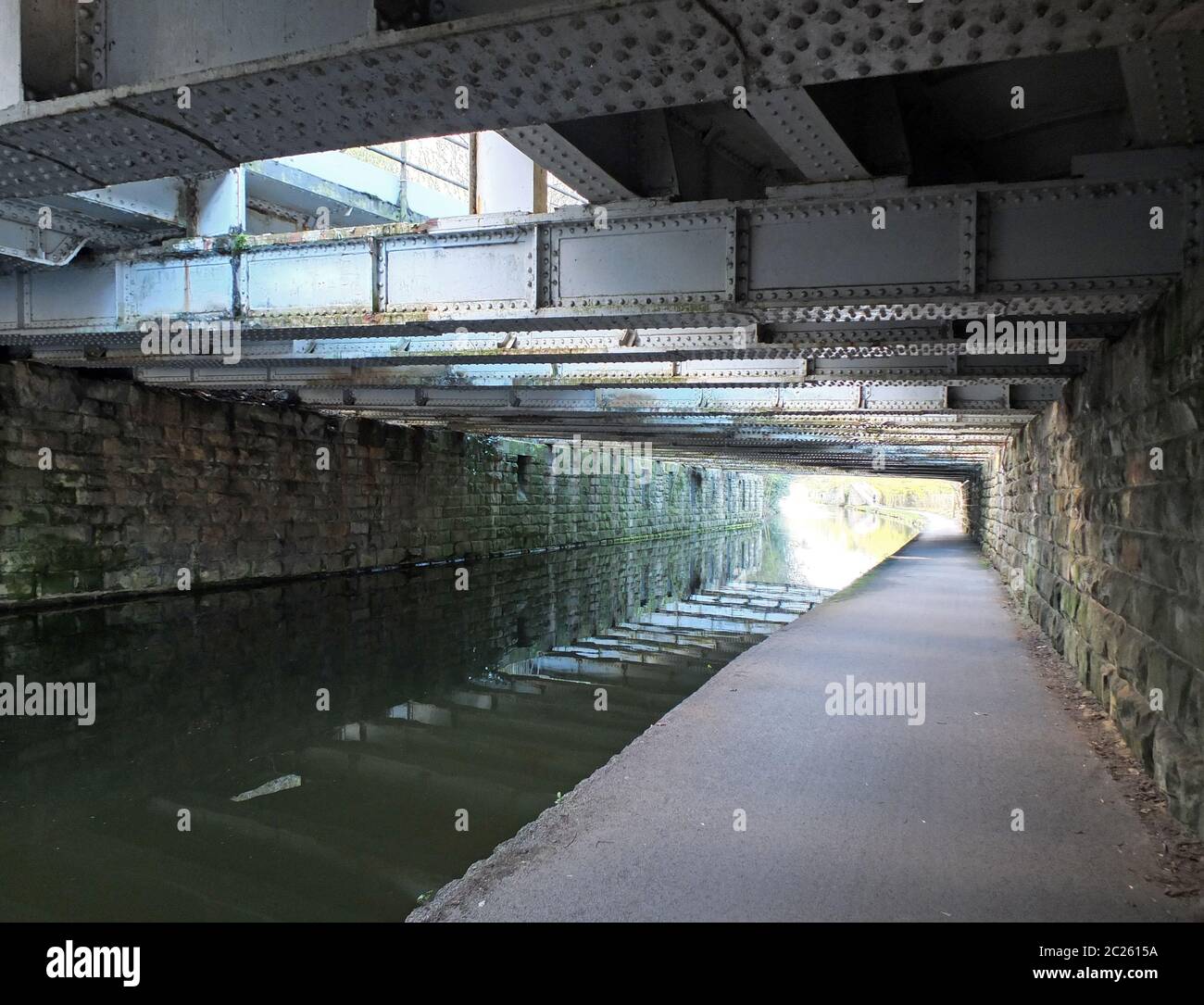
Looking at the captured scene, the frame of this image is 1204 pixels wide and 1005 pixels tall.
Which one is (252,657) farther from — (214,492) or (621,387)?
(214,492)

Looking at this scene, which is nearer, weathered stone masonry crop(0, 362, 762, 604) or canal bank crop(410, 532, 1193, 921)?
canal bank crop(410, 532, 1193, 921)

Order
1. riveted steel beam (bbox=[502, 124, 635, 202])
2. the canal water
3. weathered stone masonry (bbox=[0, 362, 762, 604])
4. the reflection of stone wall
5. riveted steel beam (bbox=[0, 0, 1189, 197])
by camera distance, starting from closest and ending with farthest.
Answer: riveted steel beam (bbox=[0, 0, 1189, 197]) < the canal water < riveted steel beam (bbox=[502, 124, 635, 202]) < the reflection of stone wall < weathered stone masonry (bbox=[0, 362, 762, 604])

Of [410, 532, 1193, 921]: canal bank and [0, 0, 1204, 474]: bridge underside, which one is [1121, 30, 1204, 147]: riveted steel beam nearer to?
[0, 0, 1204, 474]: bridge underside

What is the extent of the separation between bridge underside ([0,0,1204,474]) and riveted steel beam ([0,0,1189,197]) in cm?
1

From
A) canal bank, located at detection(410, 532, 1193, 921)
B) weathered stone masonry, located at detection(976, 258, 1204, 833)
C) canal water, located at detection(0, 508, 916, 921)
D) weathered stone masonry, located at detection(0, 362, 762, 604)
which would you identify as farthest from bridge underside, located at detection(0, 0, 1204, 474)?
canal water, located at detection(0, 508, 916, 921)

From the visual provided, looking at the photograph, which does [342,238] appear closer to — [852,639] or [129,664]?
[129,664]

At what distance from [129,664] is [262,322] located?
4.02 meters

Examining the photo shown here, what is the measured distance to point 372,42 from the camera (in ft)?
10.6

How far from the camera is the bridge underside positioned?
3.19m

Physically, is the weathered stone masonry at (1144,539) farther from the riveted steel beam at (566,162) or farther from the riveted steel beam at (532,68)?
the riveted steel beam at (566,162)

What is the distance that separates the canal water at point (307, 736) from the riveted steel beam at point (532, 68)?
3622 mm

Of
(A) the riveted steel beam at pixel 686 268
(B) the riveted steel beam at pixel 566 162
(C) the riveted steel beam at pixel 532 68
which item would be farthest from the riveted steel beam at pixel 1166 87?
(B) the riveted steel beam at pixel 566 162
